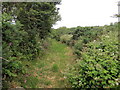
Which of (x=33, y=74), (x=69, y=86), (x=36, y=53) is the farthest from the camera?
(x=36, y=53)

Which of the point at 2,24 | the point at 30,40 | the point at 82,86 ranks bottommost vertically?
the point at 82,86

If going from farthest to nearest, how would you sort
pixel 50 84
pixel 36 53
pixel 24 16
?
pixel 36 53
pixel 24 16
pixel 50 84

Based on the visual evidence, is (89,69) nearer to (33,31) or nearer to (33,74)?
(33,74)

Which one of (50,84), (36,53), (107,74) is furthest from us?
(36,53)

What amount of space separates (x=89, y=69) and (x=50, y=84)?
79.2 inches

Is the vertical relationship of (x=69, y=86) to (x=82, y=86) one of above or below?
below

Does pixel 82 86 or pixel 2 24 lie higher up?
pixel 2 24

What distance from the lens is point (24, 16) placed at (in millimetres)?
6477

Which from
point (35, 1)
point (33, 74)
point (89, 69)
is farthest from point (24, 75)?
point (35, 1)

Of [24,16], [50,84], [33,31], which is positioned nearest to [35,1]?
[24,16]

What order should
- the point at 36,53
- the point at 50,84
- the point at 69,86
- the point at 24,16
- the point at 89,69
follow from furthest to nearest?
the point at 36,53 < the point at 24,16 < the point at 50,84 < the point at 69,86 < the point at 89,69

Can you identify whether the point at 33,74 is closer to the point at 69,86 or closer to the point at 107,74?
the point at 69,86

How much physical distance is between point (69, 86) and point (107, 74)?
1725 millimetres

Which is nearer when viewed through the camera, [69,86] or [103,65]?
[103,65]
